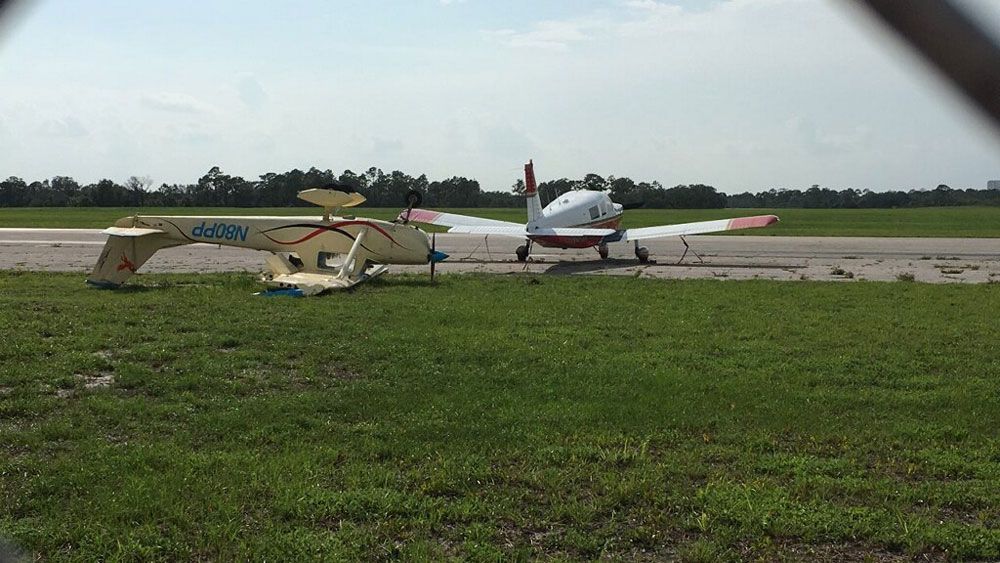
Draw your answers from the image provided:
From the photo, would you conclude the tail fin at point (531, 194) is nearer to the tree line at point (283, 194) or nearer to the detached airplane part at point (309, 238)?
the detached airplane part at point (309, 238)

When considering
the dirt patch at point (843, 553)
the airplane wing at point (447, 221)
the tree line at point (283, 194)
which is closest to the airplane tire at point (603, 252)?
the airplane wing at point (447, 221)

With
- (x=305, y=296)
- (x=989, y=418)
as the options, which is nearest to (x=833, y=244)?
(x=305, y=296)

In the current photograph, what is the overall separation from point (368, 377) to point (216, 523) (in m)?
3.61

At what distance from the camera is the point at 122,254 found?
52.1 ft

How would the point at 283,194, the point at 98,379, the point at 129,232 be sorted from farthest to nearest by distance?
1. the point at 283,194
2. the point at 129,232
3. the point at 98,379

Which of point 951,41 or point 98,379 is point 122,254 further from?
point 951,41

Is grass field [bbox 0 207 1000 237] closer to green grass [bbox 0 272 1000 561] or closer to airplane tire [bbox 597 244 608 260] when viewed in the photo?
airplane tire [bbox 597 244 608 260]

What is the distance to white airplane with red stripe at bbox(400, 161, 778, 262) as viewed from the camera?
78.3 ft

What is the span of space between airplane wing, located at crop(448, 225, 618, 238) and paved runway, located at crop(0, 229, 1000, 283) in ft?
2.86

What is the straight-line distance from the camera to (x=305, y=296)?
1405cm

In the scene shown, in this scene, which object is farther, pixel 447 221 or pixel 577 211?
pixel 447 221

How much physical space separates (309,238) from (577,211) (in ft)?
33.3

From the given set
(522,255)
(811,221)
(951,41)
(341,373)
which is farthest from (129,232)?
(811,221)

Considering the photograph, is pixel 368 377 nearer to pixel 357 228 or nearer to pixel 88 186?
pixel 357 228
